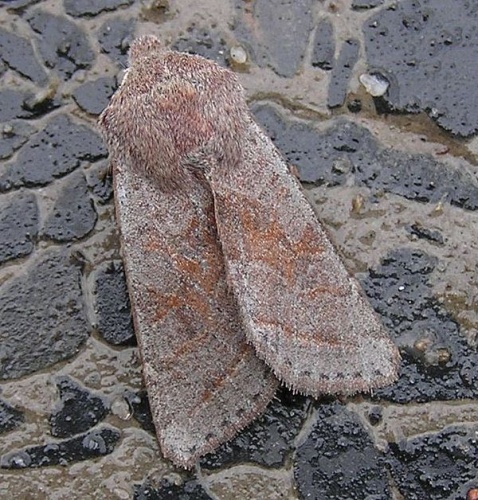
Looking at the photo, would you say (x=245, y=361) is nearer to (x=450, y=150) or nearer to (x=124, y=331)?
(x=124, y=331)

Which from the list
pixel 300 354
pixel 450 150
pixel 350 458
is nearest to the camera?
pixel 300 354

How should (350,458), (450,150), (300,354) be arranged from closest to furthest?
(300,354) < (350,458) < (450,150)

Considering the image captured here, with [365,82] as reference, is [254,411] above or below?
below

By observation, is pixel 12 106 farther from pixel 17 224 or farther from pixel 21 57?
pixel 17 224

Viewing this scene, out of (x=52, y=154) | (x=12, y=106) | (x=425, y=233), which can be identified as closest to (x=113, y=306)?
(x=52, y=154)

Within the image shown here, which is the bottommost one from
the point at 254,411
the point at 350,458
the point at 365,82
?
the point at 350,458

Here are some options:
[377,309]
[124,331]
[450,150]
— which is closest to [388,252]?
[377,309]
